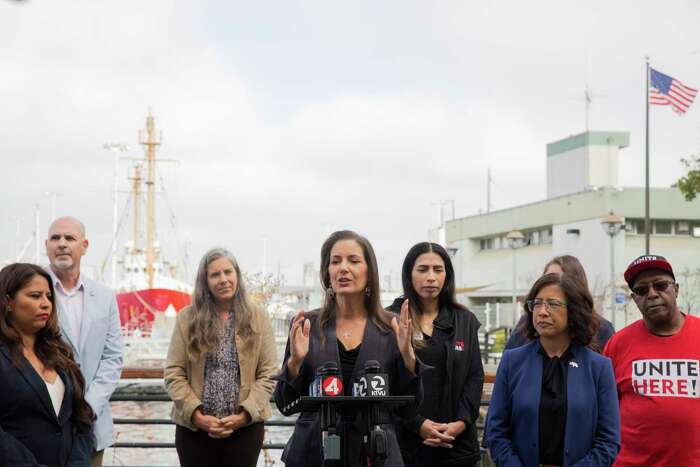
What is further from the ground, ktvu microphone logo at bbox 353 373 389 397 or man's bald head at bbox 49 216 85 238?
man's bald head at bbox 49 216 85 238

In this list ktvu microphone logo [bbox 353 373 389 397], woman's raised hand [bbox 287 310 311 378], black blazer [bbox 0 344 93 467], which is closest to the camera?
ktvu microphone logo [bbox 353 373 389 397]

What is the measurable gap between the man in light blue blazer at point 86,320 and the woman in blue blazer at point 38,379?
20.9 inches

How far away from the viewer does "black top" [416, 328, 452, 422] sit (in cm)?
503

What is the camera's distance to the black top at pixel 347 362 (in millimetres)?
4224

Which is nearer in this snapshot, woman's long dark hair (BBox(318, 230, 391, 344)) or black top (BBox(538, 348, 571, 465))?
black top (BBox(538, 348, 571, 465))

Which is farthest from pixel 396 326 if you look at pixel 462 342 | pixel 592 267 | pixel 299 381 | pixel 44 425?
pixel 592 267

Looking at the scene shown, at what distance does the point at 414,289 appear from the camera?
5336mm

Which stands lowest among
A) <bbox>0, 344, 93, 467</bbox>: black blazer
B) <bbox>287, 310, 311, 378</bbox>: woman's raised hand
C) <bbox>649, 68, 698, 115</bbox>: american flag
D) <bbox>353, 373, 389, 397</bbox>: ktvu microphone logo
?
<bbox>0, 344, 93, 467</bbox>: black blazer

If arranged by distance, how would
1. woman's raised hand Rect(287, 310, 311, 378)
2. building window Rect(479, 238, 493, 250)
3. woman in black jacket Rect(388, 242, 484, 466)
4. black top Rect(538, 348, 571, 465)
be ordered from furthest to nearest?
building window Rect(479, 238, 493, 250) < woman in black jacket Rect(388, 242, 484, 466) < black top Rect(538, 348, 571, 465) < woman's raised hand Rect(287, 310, 311, 378)

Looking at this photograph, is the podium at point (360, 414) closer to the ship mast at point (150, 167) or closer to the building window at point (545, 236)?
the ship mast at point (150, 167)

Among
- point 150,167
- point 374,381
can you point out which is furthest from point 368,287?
point 150,167

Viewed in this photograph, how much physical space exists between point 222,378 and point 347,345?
1.43m

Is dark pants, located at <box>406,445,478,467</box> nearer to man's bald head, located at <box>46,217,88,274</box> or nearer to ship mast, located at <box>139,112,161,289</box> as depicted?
man's bald head, located at <box>46,217,88,274</box>

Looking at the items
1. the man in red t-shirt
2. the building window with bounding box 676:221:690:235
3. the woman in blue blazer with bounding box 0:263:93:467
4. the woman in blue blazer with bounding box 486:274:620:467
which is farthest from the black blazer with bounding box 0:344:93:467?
the building window with bounding box 676:221:690:235
